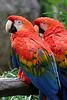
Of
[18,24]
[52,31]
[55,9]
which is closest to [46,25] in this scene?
[52,31]

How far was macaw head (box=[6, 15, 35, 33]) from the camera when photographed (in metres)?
2.16

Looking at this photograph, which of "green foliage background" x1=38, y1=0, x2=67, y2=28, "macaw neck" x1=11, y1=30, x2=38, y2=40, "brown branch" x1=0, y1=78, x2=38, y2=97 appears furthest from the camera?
"green foliage background" x1=38, y1=0, x2=67, y2=28

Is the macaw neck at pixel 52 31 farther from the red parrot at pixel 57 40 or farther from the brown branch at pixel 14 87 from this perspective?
the brown branch at pixel 14 87

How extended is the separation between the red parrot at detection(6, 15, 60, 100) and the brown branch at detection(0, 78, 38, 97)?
0.17 feet

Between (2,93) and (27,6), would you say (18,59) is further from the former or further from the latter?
(27,6)

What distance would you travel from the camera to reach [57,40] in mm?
2137

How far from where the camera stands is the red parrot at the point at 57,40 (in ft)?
6.73

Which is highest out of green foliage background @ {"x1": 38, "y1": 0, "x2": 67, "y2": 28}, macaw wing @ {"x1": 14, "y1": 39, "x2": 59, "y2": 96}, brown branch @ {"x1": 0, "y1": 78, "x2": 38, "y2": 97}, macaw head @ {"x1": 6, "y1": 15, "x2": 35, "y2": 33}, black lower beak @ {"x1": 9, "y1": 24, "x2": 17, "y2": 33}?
green foliage background @ {"x1": 38, "y1": 0, "x2": 67, "y2": 28}

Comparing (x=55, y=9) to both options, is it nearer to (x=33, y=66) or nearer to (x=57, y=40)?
(x=57, y=40)

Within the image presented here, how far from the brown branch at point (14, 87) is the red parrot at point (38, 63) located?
53 mm

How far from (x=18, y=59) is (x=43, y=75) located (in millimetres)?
156

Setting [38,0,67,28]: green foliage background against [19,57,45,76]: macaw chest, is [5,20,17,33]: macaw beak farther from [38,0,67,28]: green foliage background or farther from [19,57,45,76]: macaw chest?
[38,0,67,28]: green foliage background

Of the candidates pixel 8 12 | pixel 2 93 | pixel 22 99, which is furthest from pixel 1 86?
pixel 8 12

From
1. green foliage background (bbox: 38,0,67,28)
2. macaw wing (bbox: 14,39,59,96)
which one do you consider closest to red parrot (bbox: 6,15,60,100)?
macaw wing (bbox: 14,39,59,96)
